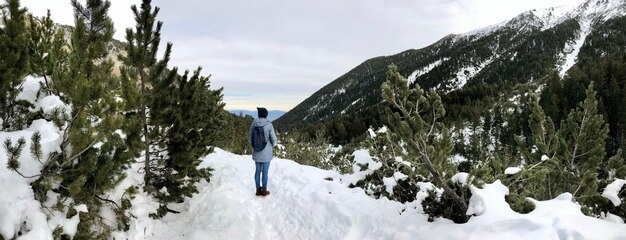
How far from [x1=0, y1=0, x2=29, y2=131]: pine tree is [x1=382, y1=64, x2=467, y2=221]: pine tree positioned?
4.67 meters

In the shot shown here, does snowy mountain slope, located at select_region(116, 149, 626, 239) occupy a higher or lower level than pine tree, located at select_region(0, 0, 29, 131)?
lower

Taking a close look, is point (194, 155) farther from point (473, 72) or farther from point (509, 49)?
point (509, 49)

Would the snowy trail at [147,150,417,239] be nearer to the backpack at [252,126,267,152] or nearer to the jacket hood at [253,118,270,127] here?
the backpack at [252,126,267,152]

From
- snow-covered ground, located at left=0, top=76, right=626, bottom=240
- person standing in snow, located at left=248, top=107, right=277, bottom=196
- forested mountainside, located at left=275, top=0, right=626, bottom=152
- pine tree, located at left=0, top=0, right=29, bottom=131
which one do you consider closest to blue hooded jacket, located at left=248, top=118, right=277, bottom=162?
person standing in snow, located at left=248, top=107, right=277, bottom=196

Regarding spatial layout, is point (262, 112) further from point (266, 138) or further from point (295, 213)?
point (295, 213)

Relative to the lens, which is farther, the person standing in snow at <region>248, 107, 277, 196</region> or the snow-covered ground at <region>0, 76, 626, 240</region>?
the person standing in snow at <region>248, 107, 277, 196</region>

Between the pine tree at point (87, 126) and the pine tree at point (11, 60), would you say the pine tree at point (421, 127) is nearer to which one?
Result: the pine tree at point (87, 126)

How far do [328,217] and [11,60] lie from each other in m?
5.58

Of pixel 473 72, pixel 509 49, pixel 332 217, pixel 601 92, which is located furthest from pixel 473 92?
pixel 332 217

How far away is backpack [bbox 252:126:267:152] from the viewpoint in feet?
28.2

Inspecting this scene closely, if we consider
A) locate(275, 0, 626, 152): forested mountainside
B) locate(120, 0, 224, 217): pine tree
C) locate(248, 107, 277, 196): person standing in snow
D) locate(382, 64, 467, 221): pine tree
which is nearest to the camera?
locate(382, 64, 467, 221): pine tree

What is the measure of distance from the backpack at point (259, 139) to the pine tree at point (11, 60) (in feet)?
15.1

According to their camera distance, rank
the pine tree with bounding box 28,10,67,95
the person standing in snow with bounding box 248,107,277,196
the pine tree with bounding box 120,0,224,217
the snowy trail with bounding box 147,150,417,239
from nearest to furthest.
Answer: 1. the pine tree with bounding box 28,10,67,95
2. the snowy trail with bounding box 147,150,417,239
3. the pine tree with bounding box 120,0,224,217
4. the person standing in snow with bounding box 248,107,277,196

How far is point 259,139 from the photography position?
339 inches
